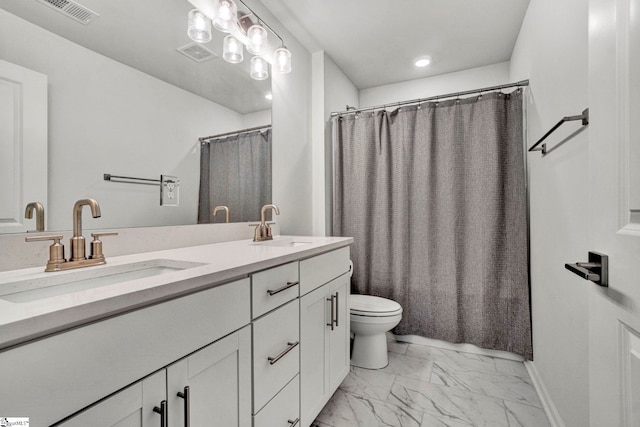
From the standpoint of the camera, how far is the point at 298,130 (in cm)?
224

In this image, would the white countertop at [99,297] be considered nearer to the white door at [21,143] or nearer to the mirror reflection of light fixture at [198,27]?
the white door at [21,143]

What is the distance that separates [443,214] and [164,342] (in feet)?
6.57

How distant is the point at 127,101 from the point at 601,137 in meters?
1.46

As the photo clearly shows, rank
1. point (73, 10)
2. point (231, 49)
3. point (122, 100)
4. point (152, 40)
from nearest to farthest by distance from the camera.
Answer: point (73, 10) < point (122, 100) < point (152, 40) < point (231, 49)

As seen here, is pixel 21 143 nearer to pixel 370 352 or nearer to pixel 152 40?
pixel 152 40

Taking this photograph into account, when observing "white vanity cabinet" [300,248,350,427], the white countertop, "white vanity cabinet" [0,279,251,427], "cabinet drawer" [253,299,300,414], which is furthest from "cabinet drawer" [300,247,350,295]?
"white vanity cabinet" [0,279,251,427]

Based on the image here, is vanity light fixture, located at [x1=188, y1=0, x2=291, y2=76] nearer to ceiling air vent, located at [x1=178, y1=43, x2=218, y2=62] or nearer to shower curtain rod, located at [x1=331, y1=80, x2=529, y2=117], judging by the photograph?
ceiling air vent, located at [x1=178, y1=43, x2=218, y2=62]

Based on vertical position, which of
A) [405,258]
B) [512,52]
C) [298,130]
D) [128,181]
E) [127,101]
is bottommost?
[405,258]

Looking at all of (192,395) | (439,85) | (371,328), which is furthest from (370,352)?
(439,85)

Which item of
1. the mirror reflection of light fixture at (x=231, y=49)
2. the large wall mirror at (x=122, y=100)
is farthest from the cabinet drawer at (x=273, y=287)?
the mirror reflection of light fixture at (x=231, y=49)

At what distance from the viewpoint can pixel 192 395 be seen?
27.7 inches

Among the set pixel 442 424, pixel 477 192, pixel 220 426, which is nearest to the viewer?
pixel 220 426

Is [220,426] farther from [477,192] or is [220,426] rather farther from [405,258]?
[477,192]


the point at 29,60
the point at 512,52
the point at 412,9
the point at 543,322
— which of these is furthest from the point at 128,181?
the point at 512,52
